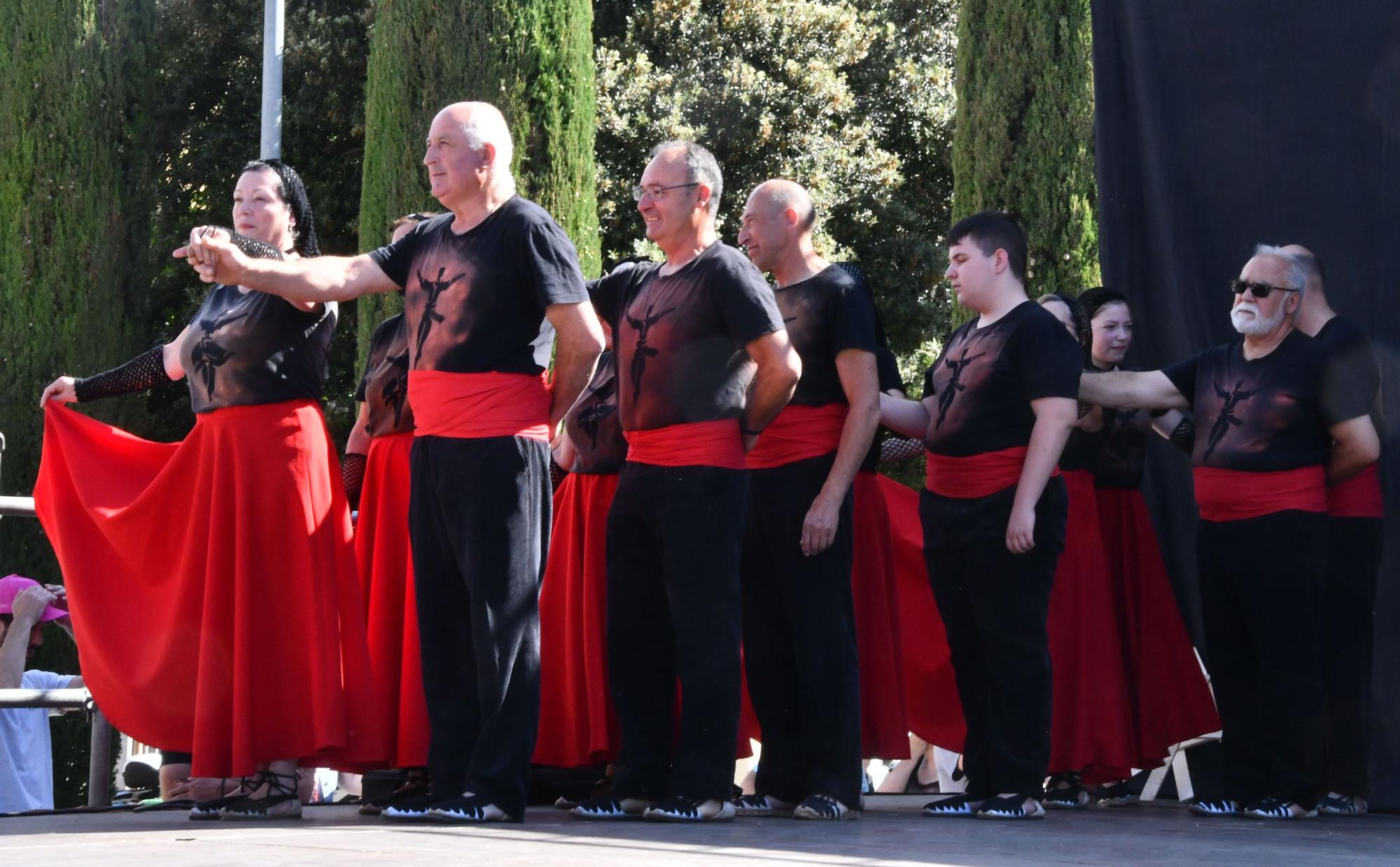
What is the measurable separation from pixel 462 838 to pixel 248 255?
63.7 inches

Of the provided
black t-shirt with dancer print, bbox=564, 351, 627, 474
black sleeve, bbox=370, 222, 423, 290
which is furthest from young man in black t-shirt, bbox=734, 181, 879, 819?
black sleeve, bbox=370, 222, 423, 290

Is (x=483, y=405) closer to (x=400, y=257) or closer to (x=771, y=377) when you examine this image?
(x=400, y=257)

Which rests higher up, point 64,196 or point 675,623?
point 64,196

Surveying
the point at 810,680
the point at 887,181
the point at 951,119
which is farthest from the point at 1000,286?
the point at 951,119

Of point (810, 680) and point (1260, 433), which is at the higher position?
point (1260, 433)

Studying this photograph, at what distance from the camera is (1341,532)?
560cm

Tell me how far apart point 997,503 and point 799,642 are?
0.76 meters

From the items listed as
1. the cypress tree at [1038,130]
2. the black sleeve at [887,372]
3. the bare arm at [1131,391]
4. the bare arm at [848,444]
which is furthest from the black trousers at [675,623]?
the cypress tree at [1038,130]

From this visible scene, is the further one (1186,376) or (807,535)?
(1186,376)

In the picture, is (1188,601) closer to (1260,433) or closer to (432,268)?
(1260,433)

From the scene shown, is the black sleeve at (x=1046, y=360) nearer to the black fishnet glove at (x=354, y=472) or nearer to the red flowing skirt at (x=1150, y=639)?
the red flowing skirt at (x=1150, y=639)

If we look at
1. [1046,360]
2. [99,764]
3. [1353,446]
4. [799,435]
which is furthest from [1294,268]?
[99,764]

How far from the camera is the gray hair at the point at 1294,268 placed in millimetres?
5547

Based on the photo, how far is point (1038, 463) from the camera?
5023mm
